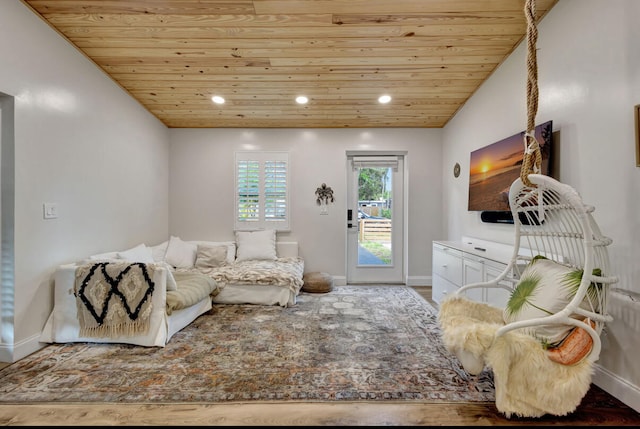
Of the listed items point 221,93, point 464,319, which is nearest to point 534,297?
point 464,319

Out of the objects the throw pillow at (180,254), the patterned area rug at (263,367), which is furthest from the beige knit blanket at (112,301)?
the throw pillow at (180,254)

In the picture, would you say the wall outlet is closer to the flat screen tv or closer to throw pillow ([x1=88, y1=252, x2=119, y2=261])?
throw pillow ([x1=88, y1=252, x2=119, y2=261])

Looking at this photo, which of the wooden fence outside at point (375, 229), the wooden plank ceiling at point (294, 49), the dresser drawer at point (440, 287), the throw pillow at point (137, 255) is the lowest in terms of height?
the dresser drawer at point (440, 287)

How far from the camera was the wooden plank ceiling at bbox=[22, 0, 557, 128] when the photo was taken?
7.39 ft

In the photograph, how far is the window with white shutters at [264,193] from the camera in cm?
427

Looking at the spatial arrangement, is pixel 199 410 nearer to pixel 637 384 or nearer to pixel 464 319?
pixel 464 319

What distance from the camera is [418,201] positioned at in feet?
14.1

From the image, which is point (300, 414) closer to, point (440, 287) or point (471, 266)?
point (471, 266)

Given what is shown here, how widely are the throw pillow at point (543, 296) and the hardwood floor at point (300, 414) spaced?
1.53 feet

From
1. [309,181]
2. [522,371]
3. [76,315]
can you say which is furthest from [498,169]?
[76,315]

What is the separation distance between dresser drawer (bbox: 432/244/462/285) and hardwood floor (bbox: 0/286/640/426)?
1340 millimetres

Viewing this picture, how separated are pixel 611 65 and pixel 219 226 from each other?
4.35 m

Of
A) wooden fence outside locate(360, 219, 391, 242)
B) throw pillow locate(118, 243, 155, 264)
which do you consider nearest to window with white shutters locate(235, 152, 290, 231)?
wooden fence outside locate(360, 219, 391, 242)

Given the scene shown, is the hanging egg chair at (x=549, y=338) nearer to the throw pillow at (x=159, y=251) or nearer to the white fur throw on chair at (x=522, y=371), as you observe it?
the white fur throw on chair at (x=522, y=371)
